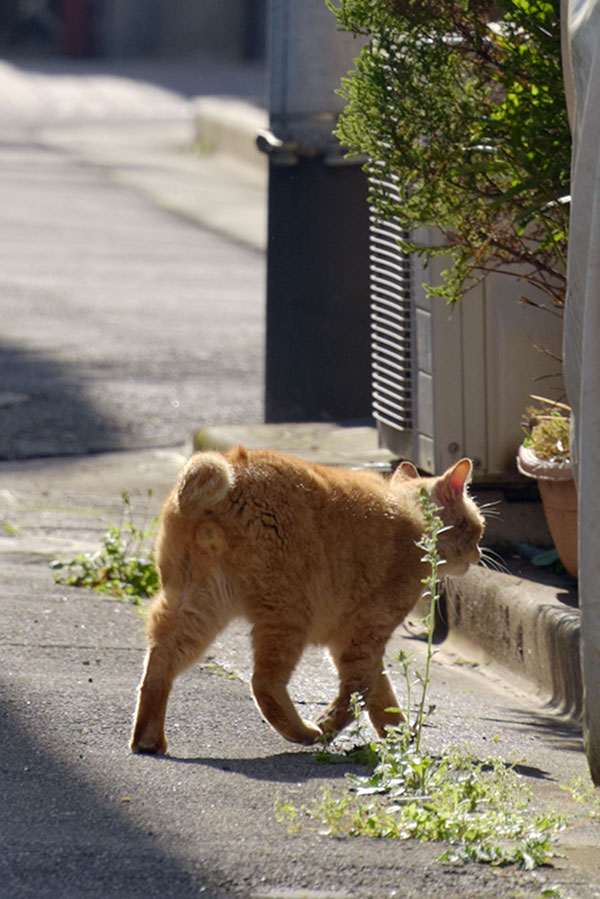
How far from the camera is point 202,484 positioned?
396 centimetres

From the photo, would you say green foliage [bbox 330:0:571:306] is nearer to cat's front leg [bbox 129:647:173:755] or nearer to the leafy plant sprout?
the leafy plant sprout

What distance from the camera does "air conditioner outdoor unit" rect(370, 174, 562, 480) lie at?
5.81m

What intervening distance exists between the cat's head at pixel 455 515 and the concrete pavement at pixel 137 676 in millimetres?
487

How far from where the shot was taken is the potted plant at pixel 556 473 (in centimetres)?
530

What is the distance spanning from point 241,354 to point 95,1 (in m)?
24.8

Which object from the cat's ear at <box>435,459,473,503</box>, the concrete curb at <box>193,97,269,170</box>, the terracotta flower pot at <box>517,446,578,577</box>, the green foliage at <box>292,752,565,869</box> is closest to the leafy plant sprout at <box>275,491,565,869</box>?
the green foliage at <box>292,752,565,869</box>

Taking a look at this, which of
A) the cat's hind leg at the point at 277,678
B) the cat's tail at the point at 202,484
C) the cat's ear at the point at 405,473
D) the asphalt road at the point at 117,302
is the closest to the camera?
the cat's tail at the point at 202,484

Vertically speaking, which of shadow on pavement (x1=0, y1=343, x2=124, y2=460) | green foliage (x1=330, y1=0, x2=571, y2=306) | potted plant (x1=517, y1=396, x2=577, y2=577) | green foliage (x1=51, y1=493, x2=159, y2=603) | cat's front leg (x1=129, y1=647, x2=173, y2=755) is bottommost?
shadow on pavement (x1=0, y1=343, x2=124, y2=460)

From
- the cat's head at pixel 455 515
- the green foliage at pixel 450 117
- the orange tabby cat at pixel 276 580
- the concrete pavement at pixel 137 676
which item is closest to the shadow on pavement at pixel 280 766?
the concrete pavement at pixel 137 676

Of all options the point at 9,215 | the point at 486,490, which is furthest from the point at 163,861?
the point at 9,215

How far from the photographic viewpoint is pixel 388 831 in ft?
10.9

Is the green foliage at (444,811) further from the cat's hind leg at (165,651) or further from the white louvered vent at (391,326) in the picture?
the white louvered vent at (391,326)

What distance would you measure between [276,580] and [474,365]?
2085 mm

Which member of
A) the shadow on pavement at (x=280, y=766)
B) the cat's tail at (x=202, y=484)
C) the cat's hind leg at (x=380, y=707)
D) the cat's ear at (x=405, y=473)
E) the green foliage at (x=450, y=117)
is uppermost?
the green foliage at (x=450, y=117)
